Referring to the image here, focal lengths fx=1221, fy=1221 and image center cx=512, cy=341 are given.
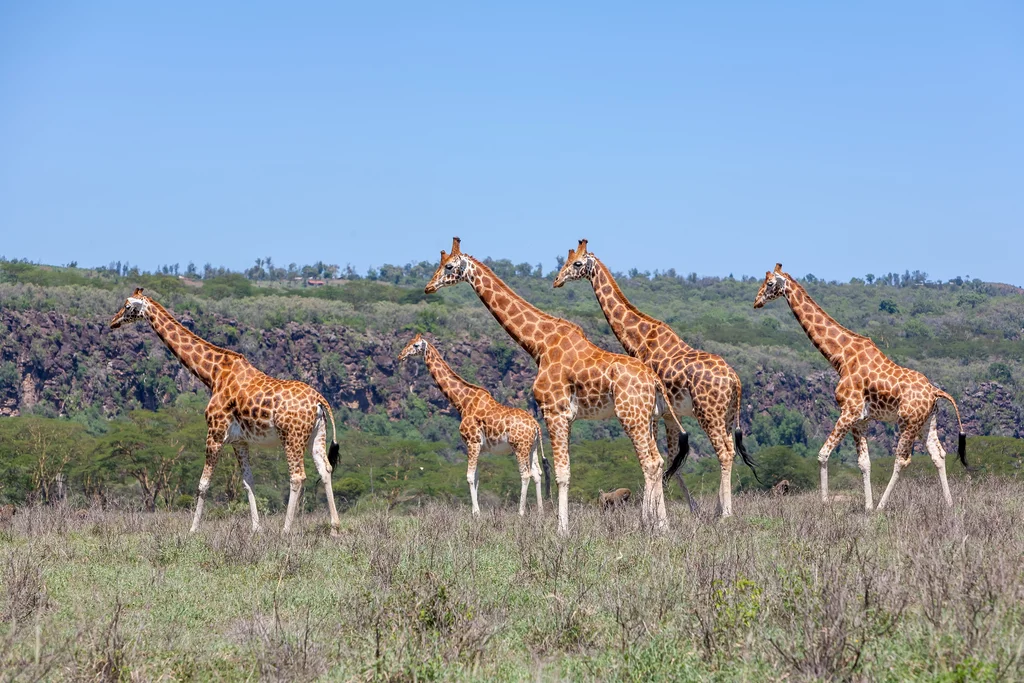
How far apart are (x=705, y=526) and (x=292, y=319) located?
206 feet

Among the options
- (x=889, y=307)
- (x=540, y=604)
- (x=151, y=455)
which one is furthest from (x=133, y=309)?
(x=889, y=307)

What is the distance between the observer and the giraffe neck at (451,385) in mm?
17688

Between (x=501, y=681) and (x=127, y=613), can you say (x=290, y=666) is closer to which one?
(x=501, y=681)

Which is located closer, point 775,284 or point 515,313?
point 515,313

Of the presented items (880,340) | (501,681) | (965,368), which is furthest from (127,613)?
(880,340)

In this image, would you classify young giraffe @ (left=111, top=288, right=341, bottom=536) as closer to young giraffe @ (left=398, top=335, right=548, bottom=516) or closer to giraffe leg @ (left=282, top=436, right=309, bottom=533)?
giraffe leg @ (left=282, top=436, right=309, bottom=533)

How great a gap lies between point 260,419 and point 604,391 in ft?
13.4

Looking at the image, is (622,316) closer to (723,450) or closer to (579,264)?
(579,264)

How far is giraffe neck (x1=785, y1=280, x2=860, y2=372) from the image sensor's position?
602 inches

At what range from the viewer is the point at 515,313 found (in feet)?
45.3

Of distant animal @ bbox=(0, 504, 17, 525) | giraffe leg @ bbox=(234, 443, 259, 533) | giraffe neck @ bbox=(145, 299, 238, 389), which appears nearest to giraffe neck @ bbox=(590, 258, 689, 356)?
giraffe neck @ bbox=(145, 299, 238, 389)

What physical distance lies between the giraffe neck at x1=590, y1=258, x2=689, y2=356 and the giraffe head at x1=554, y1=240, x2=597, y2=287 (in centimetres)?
8

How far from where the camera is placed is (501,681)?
7316mm

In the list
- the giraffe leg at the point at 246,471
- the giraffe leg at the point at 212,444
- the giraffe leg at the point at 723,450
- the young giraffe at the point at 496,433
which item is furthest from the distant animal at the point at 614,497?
the giraffe leg at the point at 212,444
